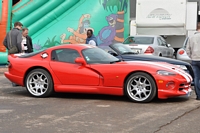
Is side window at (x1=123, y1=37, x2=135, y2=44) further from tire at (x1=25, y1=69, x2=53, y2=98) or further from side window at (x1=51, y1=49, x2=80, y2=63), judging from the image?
tire at (x1=25, y1=69, x2=53, y2=98)

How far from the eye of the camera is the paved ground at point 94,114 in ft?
20.4

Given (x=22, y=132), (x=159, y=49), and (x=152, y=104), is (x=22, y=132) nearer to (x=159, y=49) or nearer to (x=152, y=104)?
(x=152, y=104)

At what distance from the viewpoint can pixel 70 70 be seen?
9.06 m

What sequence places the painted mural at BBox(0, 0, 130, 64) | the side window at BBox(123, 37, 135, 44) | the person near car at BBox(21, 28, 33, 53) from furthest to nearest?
the painted mural at BBox(0, 0, 130, 64) → the side window at BBox(123, 37, 135, 44) → the person near car at BBox(21, 28, 33, 53)

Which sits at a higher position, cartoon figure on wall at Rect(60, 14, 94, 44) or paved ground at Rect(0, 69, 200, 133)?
cartoon figure on wall at Rect(60, 14, 94, 44)

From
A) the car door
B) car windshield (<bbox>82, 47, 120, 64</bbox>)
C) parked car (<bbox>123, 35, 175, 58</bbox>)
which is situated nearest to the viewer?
the car door

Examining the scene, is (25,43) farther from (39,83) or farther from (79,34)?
(79,34)

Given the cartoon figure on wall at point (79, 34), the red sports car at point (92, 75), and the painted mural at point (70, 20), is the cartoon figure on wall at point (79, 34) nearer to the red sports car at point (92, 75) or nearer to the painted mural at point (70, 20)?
the painted mural at point (70, 20)

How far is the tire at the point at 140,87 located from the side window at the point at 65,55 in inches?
51.3

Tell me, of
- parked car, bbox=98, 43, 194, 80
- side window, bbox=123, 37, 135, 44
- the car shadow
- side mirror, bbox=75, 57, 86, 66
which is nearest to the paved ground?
the car shadow

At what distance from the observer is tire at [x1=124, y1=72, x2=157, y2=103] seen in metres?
8.45

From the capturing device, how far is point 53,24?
59.6ft

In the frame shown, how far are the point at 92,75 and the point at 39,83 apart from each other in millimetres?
1170

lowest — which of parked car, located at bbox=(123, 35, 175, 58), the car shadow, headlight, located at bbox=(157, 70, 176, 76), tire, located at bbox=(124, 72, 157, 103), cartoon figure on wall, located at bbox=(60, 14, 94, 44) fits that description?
the car shadow
